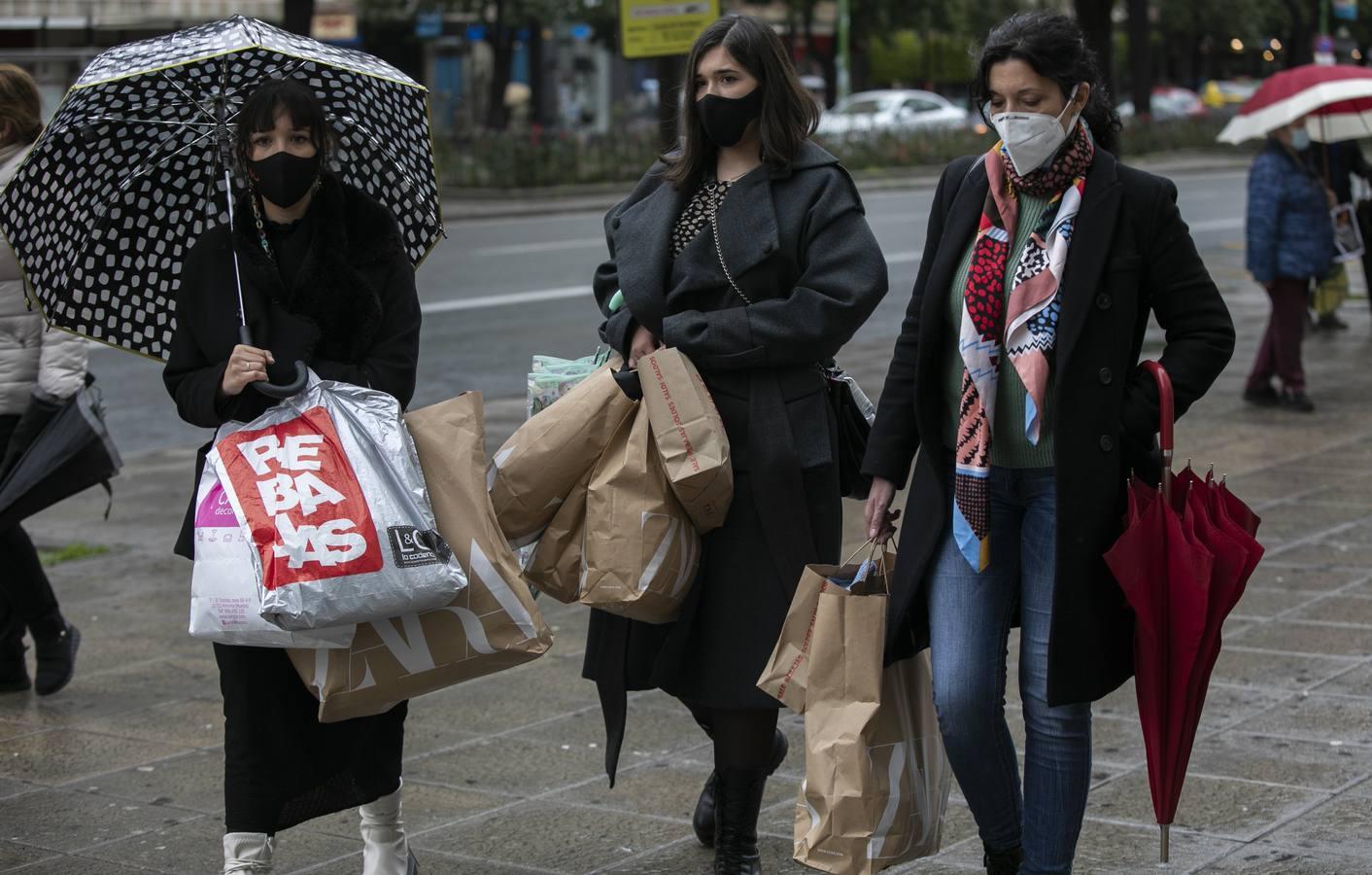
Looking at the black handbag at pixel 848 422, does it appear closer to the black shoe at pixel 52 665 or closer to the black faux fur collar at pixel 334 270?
the black faux fur collar at pixel 334 270

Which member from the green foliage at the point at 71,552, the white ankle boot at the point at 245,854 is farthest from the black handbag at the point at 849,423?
the green foliage at the point at 71,552

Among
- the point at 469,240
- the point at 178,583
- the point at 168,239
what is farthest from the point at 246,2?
the point at 168,239

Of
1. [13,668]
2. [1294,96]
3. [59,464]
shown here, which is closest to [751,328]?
[59,464]

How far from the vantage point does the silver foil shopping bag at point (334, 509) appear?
11.3ft

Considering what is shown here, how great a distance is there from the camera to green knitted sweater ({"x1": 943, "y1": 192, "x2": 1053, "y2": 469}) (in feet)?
11.4

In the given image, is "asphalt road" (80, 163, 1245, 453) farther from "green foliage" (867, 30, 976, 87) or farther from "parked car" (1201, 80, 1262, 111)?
"green foliage" (867, 30, 976, 87)

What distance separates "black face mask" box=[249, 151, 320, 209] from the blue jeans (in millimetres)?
1496

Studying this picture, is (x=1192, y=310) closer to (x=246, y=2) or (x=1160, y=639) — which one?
(x=1160, y=639)

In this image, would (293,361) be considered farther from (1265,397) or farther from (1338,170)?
(1338,170)

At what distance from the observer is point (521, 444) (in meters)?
4.01

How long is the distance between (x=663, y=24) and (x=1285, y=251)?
3897mm

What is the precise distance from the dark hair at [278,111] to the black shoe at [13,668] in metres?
2.70

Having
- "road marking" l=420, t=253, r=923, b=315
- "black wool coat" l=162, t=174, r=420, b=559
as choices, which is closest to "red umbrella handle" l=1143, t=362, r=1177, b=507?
"black wool coat" l=162, t=174, r=420, b=559

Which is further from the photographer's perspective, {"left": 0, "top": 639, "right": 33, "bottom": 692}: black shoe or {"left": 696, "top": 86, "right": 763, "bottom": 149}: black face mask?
{"left": 0, "top": 639, "right": 33, "bottom": 692}: black shoe
